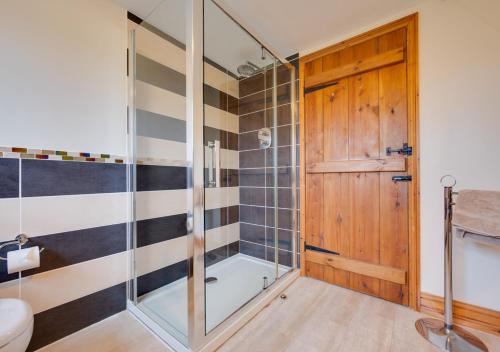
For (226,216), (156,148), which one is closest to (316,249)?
(226,216)

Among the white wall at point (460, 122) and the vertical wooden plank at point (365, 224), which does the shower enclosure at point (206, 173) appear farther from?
→ the white wall at point (460, 122)

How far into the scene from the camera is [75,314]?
4.59 feet

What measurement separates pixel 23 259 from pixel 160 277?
0.91 meters

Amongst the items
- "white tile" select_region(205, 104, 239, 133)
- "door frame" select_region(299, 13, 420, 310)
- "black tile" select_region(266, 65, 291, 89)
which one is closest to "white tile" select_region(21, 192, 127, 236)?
"white tile" select_region(205, 104, 239, 133)

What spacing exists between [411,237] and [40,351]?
2517 mm

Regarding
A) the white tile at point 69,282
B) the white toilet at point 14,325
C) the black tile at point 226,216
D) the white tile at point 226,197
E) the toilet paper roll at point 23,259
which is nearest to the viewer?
the white toilet at point 14,325

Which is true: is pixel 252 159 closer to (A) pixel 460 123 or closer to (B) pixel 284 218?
(B) pixel 284 218

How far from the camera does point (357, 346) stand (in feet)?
4.22

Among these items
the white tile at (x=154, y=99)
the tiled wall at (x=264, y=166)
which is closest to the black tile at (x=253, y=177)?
the tiled wall at (x=264, y=166)

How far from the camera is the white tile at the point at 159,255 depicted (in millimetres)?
1725

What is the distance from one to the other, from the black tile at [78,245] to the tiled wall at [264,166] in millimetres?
1193

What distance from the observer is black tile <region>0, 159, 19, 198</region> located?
117 cm

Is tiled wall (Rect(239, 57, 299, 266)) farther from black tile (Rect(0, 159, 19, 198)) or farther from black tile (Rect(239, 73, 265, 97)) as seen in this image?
black tile (Rect(0, 159, 19, 198))

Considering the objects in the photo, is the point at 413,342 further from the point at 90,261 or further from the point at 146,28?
the point at 146,28
